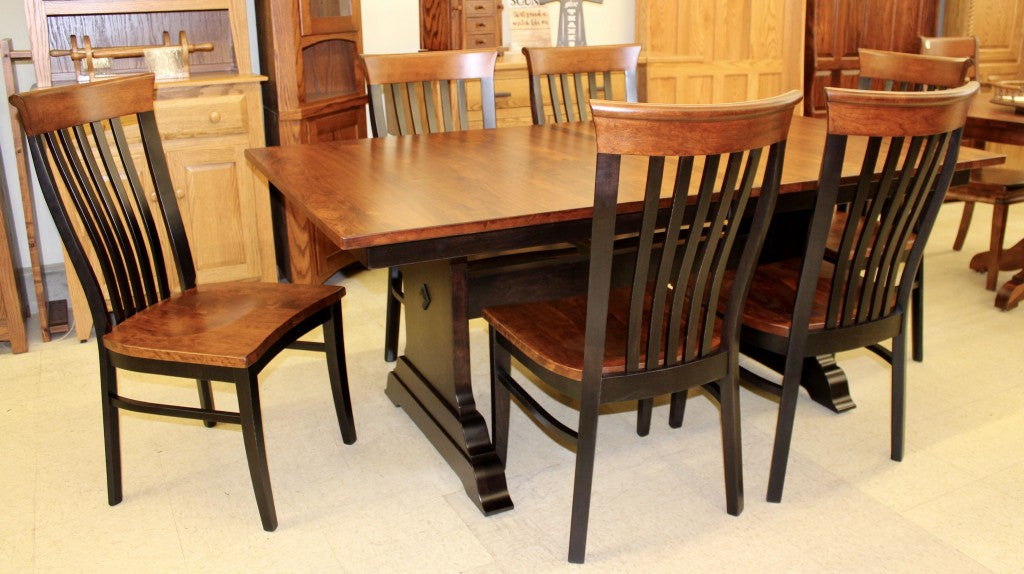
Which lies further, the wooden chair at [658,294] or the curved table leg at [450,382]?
the curved table leg at [450,382]

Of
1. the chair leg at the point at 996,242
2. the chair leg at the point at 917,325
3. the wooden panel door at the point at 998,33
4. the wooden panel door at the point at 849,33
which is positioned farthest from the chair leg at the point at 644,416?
the wooden panel door at the point at 998,33

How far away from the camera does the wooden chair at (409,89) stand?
2.73 m

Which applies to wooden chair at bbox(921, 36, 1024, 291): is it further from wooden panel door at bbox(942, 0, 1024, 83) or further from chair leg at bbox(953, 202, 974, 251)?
wooden panel door at bbox(942, 0, 1024, 83)

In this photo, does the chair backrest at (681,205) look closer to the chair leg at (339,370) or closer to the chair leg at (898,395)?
the chair leg at (898,395)

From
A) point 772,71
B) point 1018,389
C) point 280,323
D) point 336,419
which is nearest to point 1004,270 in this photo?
point 1018,389

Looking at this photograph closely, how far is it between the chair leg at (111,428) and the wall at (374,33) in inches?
59.1

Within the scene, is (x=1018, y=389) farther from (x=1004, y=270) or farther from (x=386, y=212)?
(x=386, y=212)

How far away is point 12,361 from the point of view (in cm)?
291

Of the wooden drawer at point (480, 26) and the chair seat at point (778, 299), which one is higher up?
the wooden drawer at point (480, 26)

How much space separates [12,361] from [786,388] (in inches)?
95.1

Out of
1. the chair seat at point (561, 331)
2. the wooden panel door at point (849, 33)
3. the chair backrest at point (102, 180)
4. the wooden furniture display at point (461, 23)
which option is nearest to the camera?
the chair seat at point (561, 331)

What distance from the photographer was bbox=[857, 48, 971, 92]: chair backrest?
8.96 feet

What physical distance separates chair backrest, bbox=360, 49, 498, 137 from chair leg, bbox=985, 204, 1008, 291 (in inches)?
78.0

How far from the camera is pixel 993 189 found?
3295 mm
